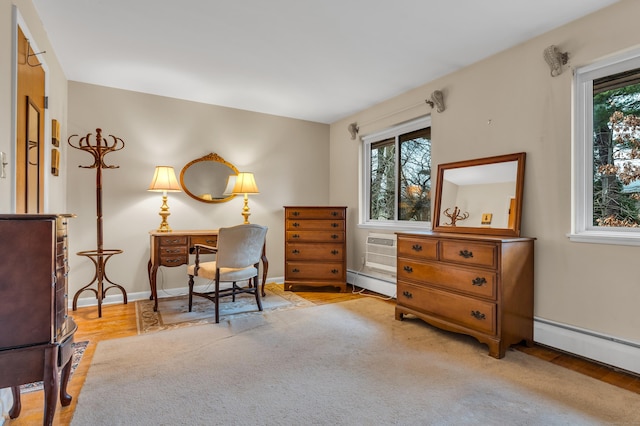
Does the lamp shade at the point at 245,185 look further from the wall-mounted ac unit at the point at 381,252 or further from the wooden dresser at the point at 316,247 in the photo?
the wall-mounted ac unit at the point at 381,252

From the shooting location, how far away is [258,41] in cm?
280

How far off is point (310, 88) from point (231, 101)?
1.10m

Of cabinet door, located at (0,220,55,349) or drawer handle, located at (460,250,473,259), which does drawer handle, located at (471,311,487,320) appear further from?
cabinet door, located at (0,220,55,349)

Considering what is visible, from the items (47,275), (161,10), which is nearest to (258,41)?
(161,10)

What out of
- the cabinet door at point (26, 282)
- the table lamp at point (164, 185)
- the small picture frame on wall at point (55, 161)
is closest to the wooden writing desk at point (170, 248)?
the table lamp at point (164, 185)

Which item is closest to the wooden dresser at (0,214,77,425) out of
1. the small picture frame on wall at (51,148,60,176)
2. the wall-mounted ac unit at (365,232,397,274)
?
the small picture frame on wall at (51,148,60,176)

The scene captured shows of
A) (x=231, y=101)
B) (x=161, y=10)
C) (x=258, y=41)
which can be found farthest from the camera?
(x=231, y=101)

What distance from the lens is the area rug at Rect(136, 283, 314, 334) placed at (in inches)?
124

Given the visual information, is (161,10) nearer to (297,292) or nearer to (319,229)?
(319,229)

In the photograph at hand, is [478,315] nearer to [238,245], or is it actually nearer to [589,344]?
[589,344]

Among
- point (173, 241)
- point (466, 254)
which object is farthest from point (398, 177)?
point (173, 241)

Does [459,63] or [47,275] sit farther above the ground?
[459,63]

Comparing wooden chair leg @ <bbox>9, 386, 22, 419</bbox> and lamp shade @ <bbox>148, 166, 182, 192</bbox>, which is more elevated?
lamp shade @ <bbox>148, 166, 182, 192</bbox>

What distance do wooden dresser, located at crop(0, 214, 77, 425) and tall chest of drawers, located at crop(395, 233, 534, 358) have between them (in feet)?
8.29
